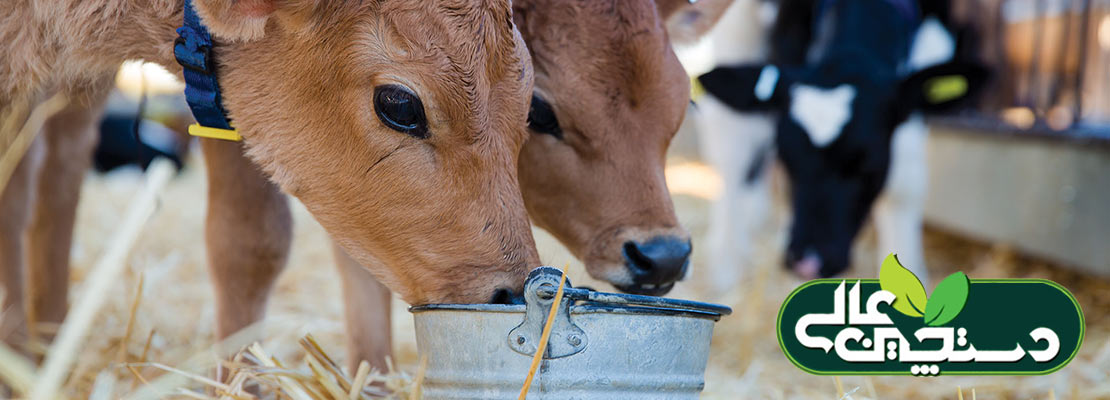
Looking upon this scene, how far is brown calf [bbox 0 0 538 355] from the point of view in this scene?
1.88 meters

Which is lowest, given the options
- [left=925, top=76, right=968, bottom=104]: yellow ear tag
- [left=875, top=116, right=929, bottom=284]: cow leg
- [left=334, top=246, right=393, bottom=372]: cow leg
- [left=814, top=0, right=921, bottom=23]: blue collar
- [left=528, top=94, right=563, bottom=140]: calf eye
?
[left=334, top=246, right=393, bottom=372]: cow leg

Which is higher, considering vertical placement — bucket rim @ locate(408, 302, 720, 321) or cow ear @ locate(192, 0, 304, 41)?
cow ear @ locate(192, 0, 304, 41)

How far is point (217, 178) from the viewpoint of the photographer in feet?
8.57

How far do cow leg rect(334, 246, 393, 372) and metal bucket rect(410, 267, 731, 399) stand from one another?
42.8 inches

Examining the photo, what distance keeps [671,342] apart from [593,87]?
0.90 metres

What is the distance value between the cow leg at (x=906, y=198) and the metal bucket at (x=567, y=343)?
11.2 feet

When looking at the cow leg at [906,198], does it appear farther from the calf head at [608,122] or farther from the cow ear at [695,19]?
the calf head at [608,122]

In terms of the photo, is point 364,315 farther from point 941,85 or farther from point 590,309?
point 941,85

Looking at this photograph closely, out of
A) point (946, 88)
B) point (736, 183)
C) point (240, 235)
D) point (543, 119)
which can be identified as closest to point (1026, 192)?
point (946, 88)

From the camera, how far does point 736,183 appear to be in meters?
5.26

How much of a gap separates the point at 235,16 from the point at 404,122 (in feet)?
1.16

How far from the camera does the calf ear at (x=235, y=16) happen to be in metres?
1.77

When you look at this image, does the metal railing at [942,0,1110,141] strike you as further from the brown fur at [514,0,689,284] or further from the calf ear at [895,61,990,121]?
the brown fur at [514,0,689,284]

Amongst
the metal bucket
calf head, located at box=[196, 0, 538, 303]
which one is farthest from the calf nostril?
the metal bucket
